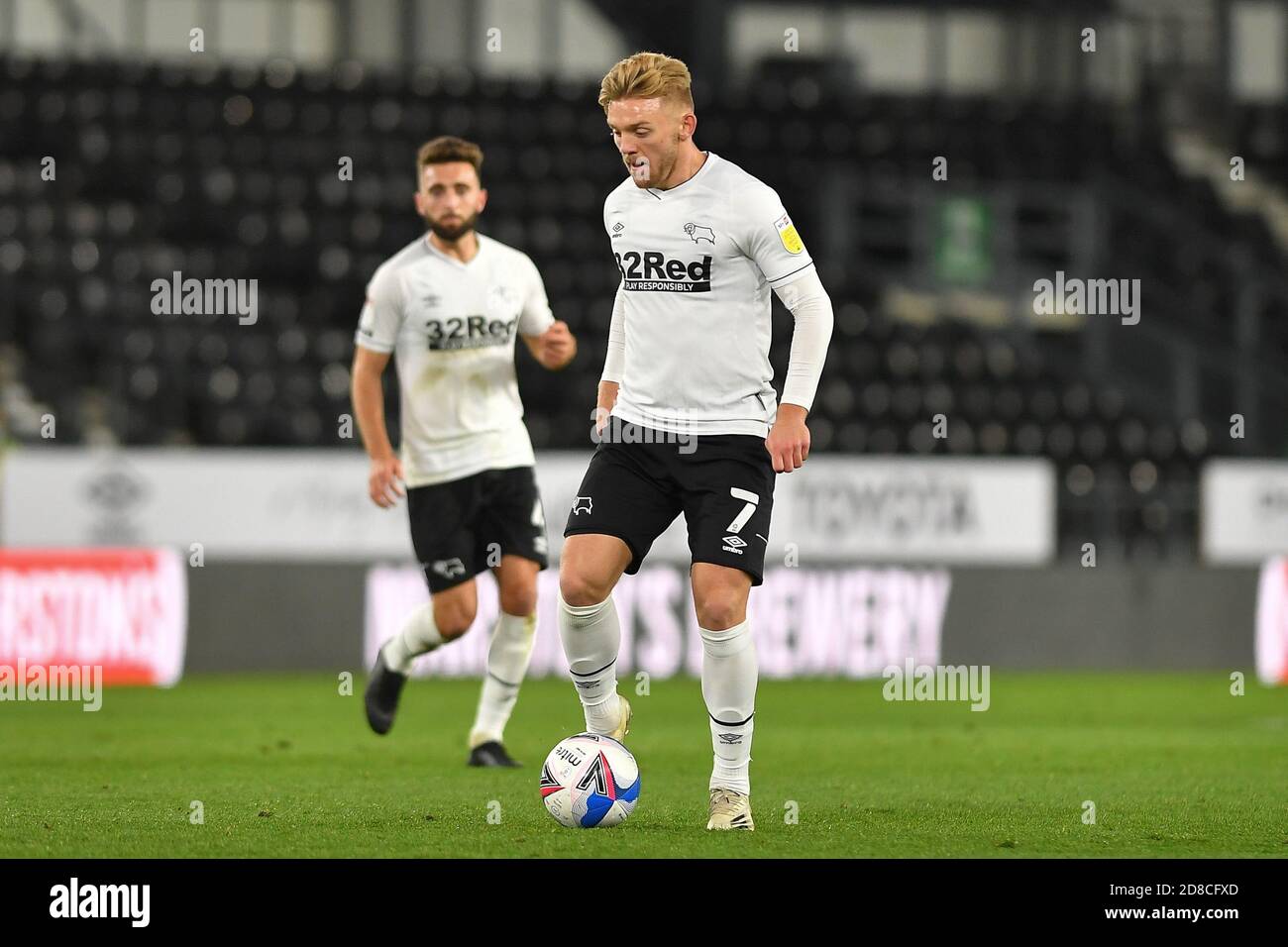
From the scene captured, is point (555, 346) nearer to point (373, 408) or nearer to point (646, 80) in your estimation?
point (373, 408)

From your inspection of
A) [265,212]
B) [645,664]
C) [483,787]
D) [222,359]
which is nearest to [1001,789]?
[483,787]

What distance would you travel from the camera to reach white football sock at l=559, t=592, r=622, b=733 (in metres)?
6.54

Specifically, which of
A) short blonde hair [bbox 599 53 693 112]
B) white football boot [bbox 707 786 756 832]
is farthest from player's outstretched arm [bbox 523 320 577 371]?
white football boot [bbox 707 786 756 832]

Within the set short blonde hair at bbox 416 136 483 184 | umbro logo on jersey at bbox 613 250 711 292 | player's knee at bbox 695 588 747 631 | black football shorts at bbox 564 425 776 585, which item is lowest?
player's knee at bbox 695 588 747 631

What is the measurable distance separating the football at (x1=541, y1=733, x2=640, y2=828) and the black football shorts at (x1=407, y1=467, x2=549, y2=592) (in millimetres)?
2111

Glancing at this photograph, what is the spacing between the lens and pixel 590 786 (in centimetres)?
632

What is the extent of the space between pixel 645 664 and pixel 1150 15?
48.6ft

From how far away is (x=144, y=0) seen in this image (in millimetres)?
22453

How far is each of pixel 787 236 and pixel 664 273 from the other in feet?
1.30

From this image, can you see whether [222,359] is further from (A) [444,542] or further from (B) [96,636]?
(A) [444,542]

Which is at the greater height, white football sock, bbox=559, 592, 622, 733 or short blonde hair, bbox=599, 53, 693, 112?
short blonde hair, bbox=599, 53, 693, 112

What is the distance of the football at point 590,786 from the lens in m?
6.32

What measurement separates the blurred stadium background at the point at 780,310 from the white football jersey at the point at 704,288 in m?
8.50

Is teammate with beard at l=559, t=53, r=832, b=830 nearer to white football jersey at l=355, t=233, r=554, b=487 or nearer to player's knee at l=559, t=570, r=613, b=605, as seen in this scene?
player's knee at l=559, t=570, r=613, b=605
